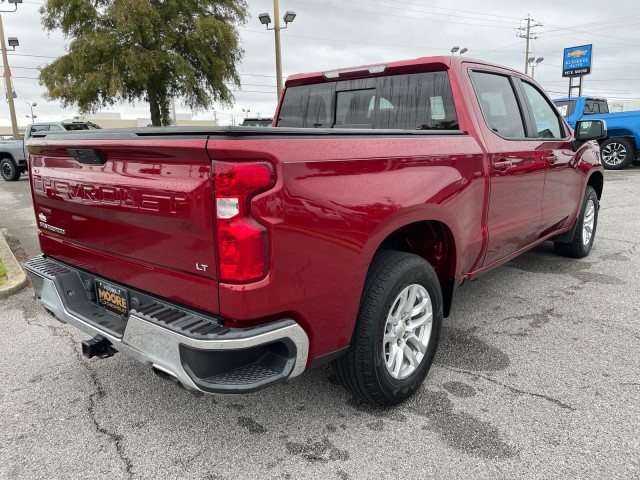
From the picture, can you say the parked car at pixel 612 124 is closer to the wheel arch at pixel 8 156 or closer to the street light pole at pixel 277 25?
the street light pole at pixel 277 25

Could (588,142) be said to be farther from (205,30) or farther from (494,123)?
(205,30)

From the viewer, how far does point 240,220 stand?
1882mm

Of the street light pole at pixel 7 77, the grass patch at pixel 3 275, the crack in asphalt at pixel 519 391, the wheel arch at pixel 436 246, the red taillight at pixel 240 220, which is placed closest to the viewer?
the red taillight at pixel 240 220

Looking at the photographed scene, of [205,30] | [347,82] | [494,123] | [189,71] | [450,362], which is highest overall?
[205,30]

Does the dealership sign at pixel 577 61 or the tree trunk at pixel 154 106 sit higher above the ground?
the dealership sign at pixel 577 61

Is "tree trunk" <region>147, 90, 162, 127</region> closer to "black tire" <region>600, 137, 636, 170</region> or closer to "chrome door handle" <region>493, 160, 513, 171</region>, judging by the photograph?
"black tire" <region>600, 137, 636, 170</region>

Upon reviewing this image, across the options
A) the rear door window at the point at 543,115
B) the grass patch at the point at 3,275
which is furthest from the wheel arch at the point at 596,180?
the grass patch at the point at 3,275

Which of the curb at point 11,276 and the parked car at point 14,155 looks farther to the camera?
the parked car at point 14,155

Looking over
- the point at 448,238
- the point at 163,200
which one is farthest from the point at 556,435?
the point at 163,200

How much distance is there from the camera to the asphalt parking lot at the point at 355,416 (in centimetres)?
225

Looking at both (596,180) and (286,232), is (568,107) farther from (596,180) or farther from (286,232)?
(286,232)

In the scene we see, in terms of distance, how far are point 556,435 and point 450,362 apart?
33.7 inches

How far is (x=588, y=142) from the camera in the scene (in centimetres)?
507

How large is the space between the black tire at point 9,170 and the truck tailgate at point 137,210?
15.0m
